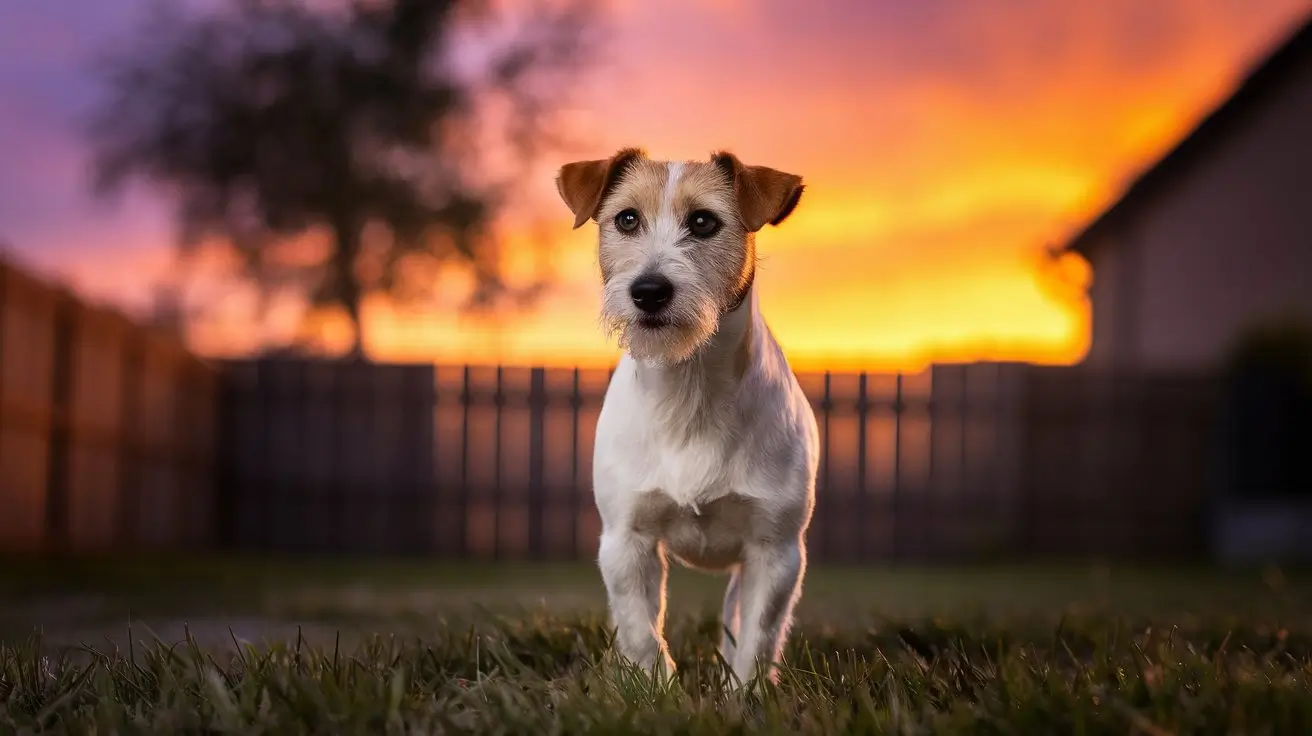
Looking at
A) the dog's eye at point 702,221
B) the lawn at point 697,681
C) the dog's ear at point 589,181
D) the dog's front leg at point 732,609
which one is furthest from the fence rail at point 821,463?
the dog's eye at point 702,221

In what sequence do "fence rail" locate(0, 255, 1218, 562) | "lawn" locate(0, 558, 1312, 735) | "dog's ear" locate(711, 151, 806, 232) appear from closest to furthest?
1. "lawn" locate(0, 558, 1312, 735)
2. "dog's ear" locate(711, 151, 806, 232)
3. "fence rail" locate(0, 255, 1218, 562)

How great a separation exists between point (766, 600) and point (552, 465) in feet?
36.8

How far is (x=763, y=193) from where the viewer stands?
3.68 metres

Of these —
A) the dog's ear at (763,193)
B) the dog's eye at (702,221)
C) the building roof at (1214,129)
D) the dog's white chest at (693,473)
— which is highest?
the building roof at (1214,129)

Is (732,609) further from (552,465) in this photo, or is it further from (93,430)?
(552,465)

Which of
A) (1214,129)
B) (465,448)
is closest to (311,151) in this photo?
(465,448)

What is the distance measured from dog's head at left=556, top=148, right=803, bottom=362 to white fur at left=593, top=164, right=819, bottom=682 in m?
0.01

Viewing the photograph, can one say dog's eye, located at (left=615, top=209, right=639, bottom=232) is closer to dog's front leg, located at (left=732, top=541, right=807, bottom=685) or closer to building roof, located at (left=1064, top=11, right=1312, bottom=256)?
dog's front leg, located at (left=732, top=541, right=807, bottom=685)

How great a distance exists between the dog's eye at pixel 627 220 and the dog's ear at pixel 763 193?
31cm

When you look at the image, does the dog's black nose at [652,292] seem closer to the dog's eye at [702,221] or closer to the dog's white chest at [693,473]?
the dog's eye at [702,221]

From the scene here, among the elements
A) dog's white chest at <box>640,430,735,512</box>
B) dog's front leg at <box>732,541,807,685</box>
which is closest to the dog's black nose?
dog's white chest at <box>640,430,735,512</box>

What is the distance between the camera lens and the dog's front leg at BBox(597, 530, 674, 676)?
349 cm

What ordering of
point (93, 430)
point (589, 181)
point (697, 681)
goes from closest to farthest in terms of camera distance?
point (697, 681) → point (589, 181) → point (93, 430)

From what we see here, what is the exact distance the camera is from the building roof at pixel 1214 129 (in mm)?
15875
